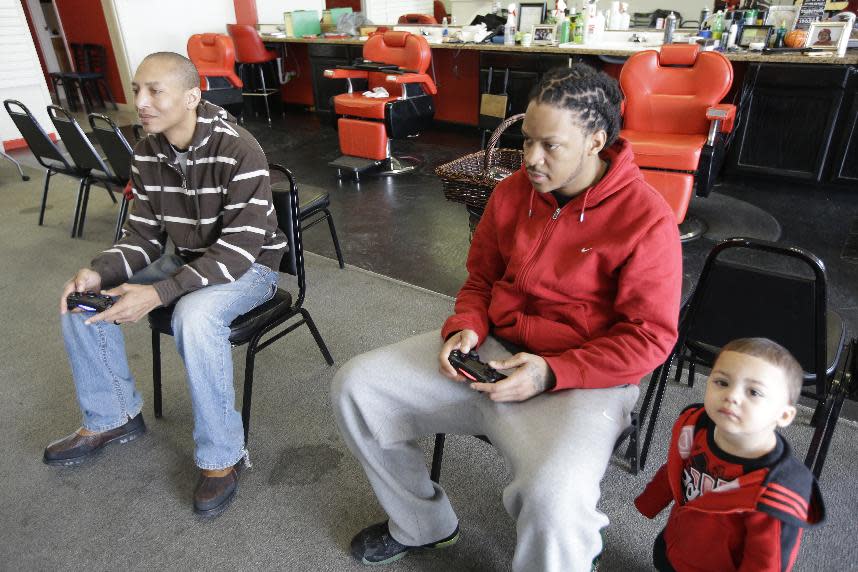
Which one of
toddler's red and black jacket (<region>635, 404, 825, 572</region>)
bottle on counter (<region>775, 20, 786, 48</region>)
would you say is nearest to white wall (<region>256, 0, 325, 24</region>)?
bottle on counter (<region>775, 20, 786, 48</region>)

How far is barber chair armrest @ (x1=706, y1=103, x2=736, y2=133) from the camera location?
8.69 feet

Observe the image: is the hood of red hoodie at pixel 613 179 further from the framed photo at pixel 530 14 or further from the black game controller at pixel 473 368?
the framed photo at pixel 530 14

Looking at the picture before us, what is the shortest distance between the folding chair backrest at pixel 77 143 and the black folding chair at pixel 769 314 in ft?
9.68

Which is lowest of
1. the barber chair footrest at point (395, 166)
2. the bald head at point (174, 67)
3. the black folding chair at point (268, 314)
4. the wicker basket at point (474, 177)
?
the barber chair footrest at point (395, 166)

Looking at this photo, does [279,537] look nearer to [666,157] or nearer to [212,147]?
[212,147]

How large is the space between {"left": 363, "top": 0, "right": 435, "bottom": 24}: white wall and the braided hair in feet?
21.8

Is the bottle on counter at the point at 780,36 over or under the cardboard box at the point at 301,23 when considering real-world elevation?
under

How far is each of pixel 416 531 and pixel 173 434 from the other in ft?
3.11

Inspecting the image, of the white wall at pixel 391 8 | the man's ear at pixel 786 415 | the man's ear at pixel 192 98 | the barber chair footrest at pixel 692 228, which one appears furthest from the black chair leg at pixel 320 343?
the white wall at pixel 391 8

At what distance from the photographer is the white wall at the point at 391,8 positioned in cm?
716

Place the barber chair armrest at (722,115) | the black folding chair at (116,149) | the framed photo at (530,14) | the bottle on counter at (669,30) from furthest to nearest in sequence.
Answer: the framed photo at (530,14) < the bottle on counter at (669,30) < the black folding chair at (116,149) < the barber chair armrest at (722,115)

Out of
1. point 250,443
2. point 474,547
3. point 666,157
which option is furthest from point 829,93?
point 250,443

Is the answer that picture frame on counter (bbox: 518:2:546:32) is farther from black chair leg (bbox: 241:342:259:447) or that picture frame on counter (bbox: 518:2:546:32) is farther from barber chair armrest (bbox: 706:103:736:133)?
black chair leg (bbox: 241:342:259:447)

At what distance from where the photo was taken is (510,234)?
132 cm
